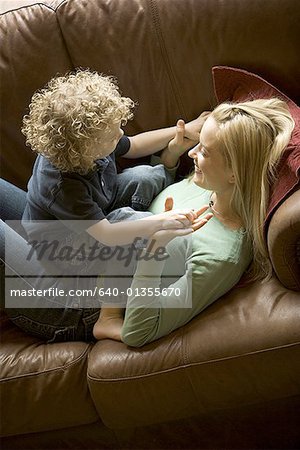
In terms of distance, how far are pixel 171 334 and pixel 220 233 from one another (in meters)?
0.26

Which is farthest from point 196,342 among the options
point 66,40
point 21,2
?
point 21,2

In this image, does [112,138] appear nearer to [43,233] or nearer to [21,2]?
[43,233]

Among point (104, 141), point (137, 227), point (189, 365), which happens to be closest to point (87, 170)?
point (104, 141)

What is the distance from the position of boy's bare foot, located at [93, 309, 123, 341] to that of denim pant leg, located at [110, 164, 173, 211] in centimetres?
30

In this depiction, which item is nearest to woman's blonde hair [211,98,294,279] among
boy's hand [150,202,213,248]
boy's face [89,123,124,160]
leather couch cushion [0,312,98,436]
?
boy's hand [150,202,213,248]

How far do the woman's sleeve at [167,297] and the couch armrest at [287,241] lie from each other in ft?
0.38

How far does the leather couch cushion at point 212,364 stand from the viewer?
51.3 inches

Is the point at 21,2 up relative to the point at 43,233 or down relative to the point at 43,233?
up

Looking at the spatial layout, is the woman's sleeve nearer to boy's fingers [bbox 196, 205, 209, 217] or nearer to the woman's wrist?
boy's fingers [bbox 196, 205, 209, 217]

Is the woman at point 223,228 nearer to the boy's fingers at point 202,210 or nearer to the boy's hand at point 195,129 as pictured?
the boy's fingers at point 202,210

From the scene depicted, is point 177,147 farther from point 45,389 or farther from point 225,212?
point 45,389

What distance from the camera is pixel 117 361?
4.59 feet

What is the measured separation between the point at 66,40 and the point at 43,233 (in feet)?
1.75

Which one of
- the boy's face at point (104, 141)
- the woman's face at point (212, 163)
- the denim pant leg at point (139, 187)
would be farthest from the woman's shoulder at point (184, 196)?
the boy's face at point (104, 141)
